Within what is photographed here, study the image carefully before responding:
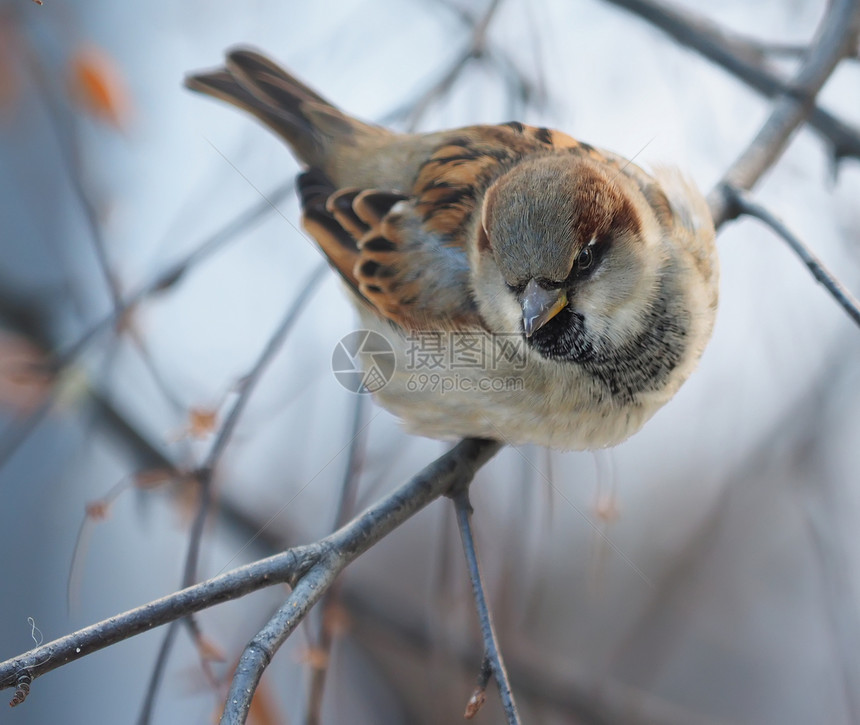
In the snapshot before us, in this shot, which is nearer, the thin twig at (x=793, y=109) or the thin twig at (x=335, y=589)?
the thin twig at (x=335, y=589)

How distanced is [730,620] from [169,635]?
11.4 feet

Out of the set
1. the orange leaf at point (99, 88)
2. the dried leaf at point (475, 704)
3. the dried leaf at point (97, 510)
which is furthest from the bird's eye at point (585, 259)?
the orange leaf at point (99, 88)

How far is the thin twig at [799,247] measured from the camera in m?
1.24

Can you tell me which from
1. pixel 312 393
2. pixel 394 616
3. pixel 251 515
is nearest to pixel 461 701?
pixel 394 616

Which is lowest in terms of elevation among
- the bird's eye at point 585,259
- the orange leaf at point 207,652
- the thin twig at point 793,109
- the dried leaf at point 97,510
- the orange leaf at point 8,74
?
the orange leaf at point 207,652

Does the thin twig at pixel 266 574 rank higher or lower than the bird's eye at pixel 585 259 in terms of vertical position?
lower

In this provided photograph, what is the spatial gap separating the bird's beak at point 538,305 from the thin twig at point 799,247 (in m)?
0.44

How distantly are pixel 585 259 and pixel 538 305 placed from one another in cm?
14

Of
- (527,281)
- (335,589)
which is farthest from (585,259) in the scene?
(335,589)

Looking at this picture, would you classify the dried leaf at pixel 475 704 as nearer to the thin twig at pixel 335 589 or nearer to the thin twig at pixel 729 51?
the thin twig at pixel 335 589

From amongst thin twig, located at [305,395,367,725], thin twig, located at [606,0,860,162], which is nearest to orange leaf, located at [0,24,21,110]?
thin twig, located at [305,395,367,725]

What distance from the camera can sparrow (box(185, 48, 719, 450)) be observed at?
1.43 m

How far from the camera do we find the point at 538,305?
4.58ft

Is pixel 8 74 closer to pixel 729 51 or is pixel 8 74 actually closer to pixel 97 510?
pixel 97 510
